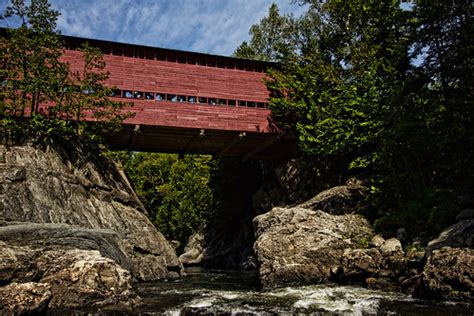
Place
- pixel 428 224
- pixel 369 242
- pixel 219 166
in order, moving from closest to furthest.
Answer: pixel 428 224
pixel 369 242
pixel 219 166

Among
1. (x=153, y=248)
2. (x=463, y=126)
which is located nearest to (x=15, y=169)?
(x=153, y=248)

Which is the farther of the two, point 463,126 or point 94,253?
point 463,126

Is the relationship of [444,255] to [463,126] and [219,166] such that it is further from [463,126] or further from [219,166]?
[219,166]

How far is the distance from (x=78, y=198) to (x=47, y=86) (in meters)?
6.47

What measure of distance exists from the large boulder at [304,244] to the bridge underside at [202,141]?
8438 mm

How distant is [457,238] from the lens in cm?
1188

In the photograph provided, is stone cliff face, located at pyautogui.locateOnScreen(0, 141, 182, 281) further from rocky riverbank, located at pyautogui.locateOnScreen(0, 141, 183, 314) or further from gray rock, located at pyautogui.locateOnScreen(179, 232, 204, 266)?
gray rock, located at pyautogui.locateOnScreen(179, 232, 204, 266)

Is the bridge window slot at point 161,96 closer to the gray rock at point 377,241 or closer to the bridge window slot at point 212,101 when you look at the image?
the bridge window slot at point 212,101

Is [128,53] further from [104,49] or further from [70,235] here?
[70,235]

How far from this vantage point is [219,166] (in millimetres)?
39344

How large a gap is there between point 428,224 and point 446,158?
480 centimetres

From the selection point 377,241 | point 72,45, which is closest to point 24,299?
point 377,241

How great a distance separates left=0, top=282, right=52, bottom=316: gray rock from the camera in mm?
7570

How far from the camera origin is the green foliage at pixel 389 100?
16.2m
